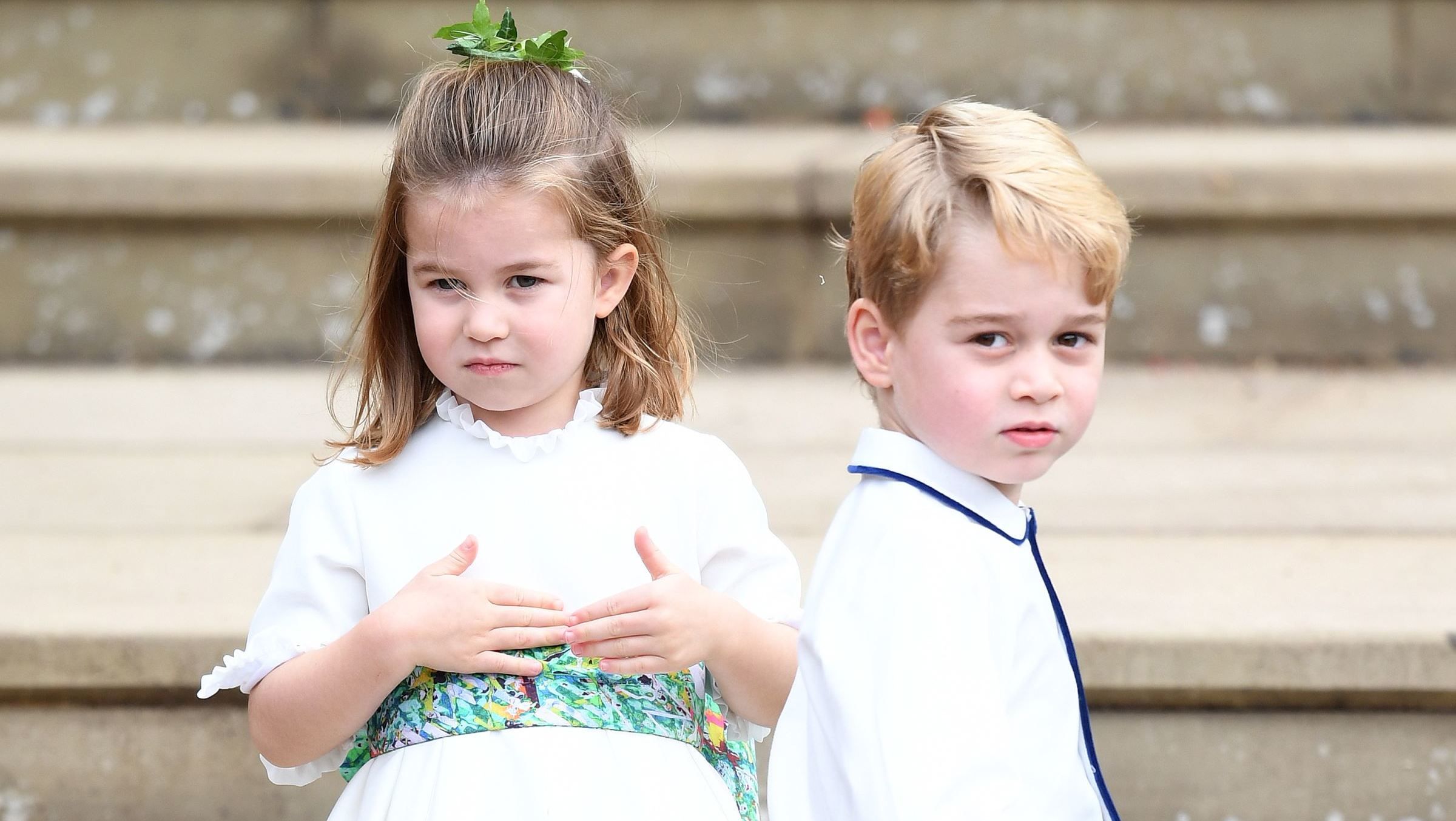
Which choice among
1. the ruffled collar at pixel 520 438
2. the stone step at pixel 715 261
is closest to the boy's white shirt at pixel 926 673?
the ruffled collar at pixel 520 438

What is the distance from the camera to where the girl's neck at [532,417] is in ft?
5.07

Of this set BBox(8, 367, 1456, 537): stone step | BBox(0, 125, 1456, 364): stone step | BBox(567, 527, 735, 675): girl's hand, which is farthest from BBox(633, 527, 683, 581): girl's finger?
BBox(0, 125, 1456, 364): stone step

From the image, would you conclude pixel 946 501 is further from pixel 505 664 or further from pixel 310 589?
pixel 310 589

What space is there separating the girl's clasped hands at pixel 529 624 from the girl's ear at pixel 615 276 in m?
0.27

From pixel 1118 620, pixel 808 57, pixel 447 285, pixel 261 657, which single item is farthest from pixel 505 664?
pixel 808 57

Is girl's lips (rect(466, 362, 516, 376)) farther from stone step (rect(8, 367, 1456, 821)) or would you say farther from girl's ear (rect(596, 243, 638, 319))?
stone step (rect(8, 367, 1456, 821))

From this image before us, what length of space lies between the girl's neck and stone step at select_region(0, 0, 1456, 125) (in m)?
2.14

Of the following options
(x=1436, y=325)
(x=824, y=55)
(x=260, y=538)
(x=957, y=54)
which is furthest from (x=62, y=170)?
(x=1436, y=325)

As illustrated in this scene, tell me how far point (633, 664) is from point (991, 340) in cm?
46

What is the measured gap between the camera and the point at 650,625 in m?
1.39

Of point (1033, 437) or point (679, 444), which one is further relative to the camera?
point (679, 444)

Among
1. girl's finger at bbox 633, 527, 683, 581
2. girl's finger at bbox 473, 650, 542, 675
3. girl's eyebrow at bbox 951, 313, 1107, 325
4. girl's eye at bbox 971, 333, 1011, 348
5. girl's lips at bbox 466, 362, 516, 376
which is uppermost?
girl's eyebrow at bbox 951, 313, 1107, 325

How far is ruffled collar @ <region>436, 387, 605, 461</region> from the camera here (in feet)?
4.99

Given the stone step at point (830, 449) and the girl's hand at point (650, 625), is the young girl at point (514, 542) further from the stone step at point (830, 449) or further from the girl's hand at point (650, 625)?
the stone step at point (830, 449)
